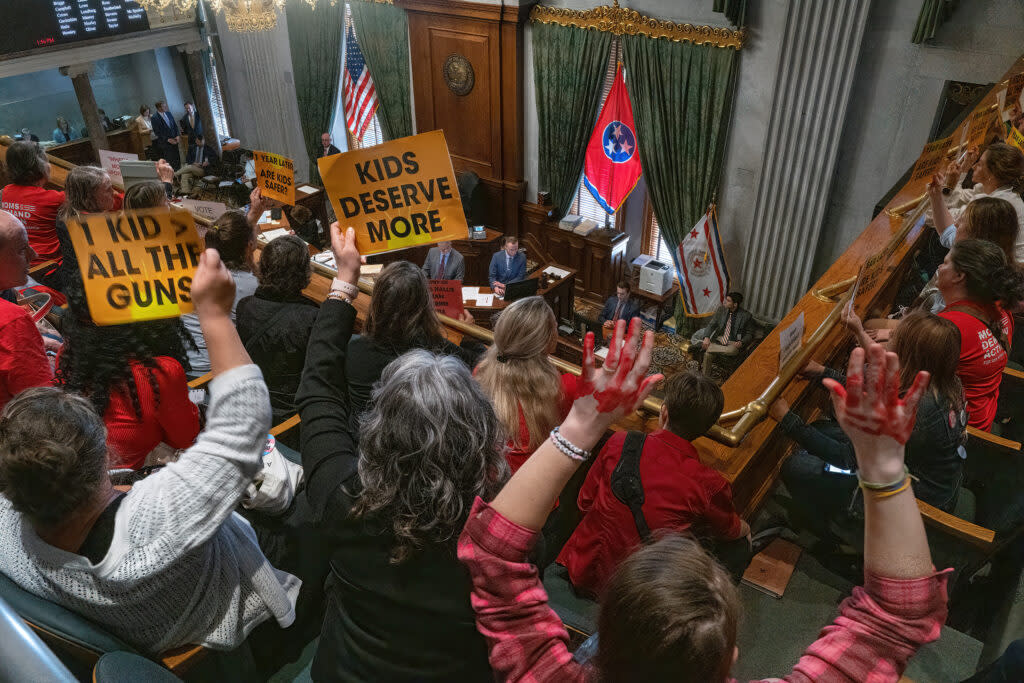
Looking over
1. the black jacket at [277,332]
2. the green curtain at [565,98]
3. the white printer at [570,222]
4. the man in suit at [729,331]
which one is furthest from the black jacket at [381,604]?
the white printer at [570,222]

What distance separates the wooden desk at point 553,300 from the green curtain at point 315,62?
4.34m

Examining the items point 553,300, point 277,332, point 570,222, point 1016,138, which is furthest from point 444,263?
point 1016,138

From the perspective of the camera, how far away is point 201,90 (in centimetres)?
1127

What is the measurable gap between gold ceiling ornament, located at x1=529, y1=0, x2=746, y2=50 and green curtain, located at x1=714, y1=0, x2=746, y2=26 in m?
0.13

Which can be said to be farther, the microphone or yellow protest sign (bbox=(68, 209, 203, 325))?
the microphone

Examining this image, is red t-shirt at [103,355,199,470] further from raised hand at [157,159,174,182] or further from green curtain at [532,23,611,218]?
green curtain at [532,23,611,218]

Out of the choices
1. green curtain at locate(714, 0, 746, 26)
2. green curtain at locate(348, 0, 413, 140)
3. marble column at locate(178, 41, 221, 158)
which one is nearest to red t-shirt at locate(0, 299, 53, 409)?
green curtain at locate(714, 0, 746, 26)

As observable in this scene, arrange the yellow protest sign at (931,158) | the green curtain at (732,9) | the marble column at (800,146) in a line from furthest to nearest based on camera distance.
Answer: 1. the green curtain at (732,9)
2. the marble column at (800,146)
3. the yellow protest sign at (931,158)

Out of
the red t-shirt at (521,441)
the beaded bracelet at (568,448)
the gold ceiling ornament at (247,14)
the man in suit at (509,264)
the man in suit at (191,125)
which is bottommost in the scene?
the man in suit at (509,264)

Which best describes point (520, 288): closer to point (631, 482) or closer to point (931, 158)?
point (931, 158)

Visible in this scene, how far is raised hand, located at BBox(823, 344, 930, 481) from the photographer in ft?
3.35

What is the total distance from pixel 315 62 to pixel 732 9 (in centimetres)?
606

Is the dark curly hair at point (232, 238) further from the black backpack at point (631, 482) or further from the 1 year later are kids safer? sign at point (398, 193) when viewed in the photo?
the black backpack at point (631, 482)

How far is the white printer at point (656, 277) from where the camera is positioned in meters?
7.34
